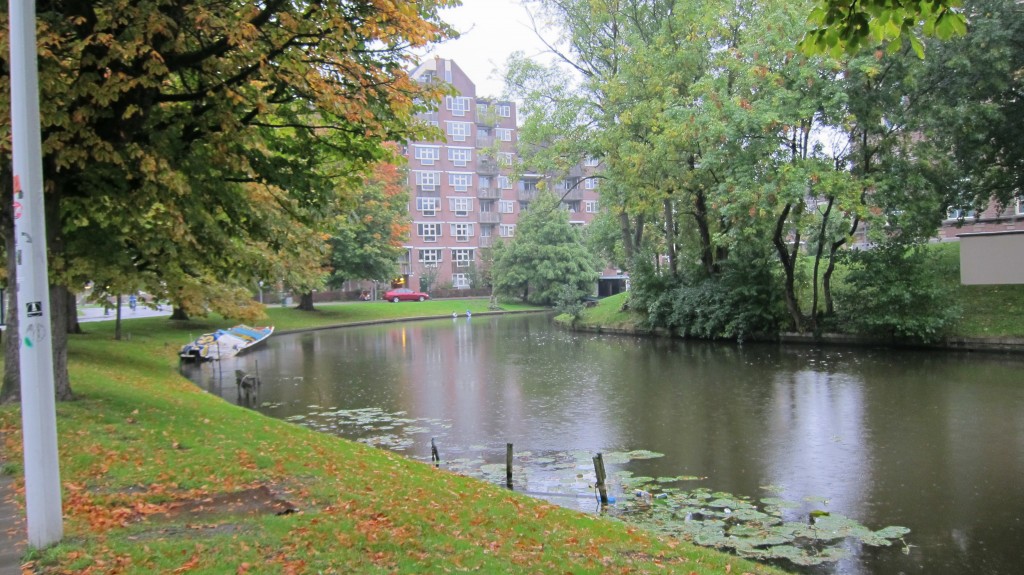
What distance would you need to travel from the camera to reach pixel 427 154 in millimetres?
81500

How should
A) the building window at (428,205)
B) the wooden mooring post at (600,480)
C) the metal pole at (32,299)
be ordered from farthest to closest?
the building window at (428,205), the wooden mooring post at (600,480), the metal pole at (32,299)

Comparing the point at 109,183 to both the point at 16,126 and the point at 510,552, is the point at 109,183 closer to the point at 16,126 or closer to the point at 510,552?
the point at 16,126

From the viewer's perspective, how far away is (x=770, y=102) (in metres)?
26.4

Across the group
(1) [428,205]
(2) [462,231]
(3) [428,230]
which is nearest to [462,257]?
(2) [462,231]

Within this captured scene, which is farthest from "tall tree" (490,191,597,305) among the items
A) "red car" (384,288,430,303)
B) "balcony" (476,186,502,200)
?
"balcony" (476,186,502,200)

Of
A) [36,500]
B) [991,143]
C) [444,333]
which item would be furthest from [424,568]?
[444,333]

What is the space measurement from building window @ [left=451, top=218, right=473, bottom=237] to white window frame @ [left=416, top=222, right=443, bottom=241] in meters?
1.81

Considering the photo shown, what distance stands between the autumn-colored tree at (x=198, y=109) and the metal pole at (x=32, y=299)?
4221 millimetres

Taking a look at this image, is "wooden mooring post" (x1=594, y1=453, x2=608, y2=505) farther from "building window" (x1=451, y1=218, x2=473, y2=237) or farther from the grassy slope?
"building window" (x1=451, y1=218, x2=473, y2=237)

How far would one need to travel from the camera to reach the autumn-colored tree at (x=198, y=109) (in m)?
9.75

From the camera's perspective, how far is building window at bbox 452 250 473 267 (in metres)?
83.4

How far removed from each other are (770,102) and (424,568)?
24.4m

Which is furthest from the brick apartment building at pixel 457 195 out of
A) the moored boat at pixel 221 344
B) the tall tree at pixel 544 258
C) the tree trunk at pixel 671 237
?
the tree trunk at pixel 671 237

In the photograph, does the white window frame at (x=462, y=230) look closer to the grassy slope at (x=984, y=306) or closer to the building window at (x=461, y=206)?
the building window at (x=461, y=206)
